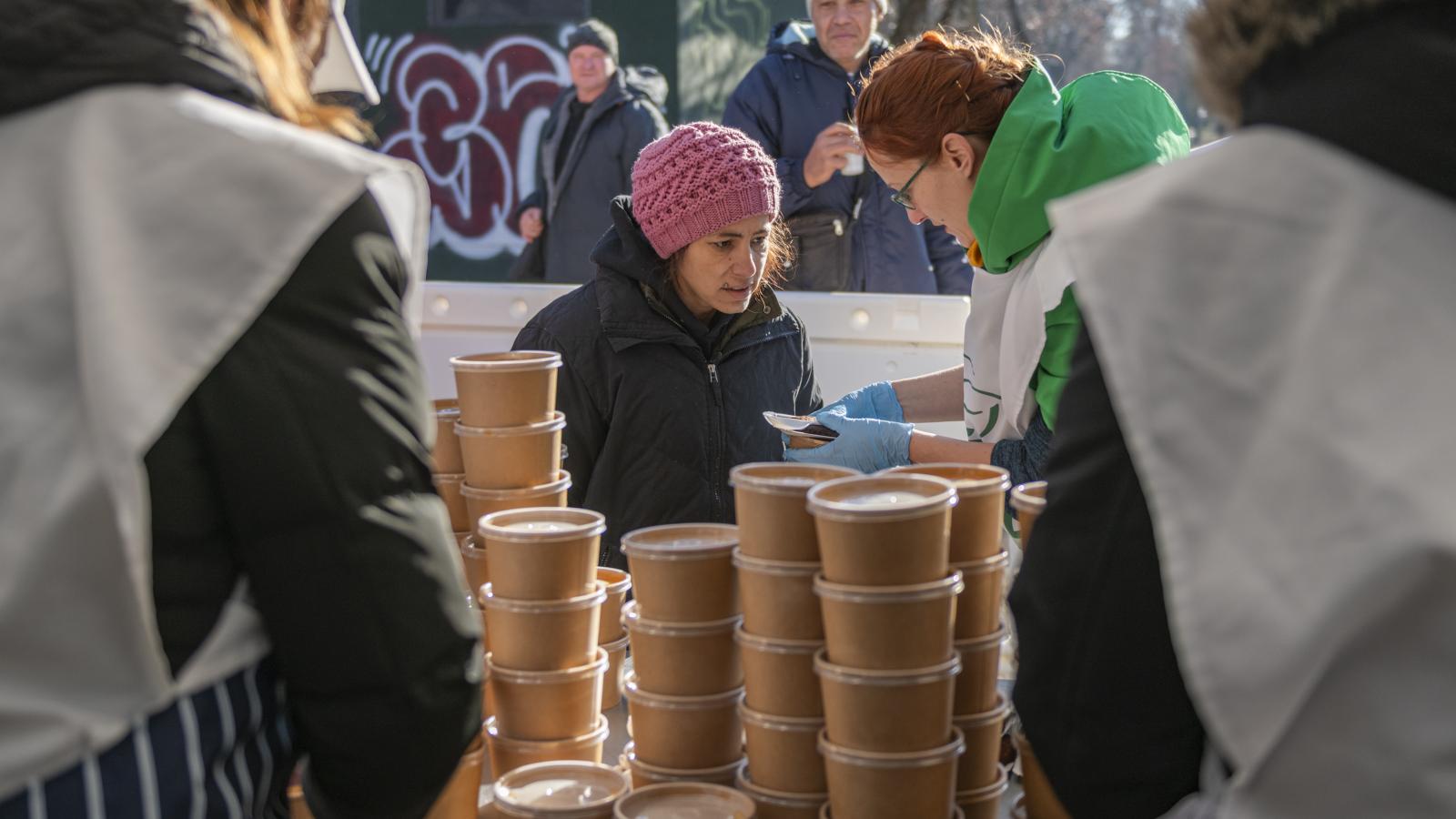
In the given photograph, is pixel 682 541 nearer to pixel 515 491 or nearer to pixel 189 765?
pixel 515 491

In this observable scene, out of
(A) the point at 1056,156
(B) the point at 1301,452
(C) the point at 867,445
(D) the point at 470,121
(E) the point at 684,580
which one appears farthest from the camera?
(D) the point at 470,121

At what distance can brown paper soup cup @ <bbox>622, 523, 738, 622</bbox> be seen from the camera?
197cm

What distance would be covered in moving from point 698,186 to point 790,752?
196 cm

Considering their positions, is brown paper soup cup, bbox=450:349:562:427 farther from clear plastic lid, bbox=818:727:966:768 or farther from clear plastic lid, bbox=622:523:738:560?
clear plastic lid, bbox=818:727:966:768

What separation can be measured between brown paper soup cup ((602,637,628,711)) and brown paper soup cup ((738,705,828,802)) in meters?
0.65

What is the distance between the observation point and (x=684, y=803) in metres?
1.88

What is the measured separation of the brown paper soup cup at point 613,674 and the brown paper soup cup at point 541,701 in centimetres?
39

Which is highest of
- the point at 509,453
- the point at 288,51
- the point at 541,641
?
the point at 288,51

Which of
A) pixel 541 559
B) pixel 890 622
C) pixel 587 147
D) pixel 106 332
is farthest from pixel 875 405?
pixel 587 147

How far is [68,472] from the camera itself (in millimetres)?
1334

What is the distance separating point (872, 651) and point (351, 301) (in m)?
0.78

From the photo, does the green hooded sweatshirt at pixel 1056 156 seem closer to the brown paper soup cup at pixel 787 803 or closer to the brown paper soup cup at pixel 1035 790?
the brown paper soup cup at pixel 1035 790

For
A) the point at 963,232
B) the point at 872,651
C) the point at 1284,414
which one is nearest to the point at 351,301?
the point at 872,651

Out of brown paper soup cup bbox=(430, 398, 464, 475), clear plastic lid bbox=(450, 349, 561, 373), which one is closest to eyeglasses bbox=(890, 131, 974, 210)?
clear plastic lid bbox=(450, 349, 561, 373)
